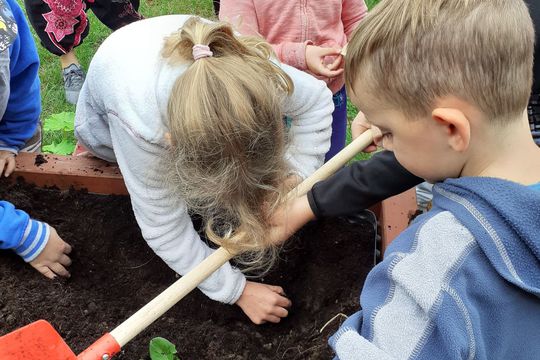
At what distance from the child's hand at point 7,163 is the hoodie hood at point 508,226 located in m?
1.55

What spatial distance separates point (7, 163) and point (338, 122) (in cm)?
121

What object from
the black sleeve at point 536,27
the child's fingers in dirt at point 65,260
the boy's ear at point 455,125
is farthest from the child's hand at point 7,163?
the black sleeve at point 536,27

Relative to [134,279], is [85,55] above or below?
below

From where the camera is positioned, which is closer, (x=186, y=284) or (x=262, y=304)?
(x=186, y=284)

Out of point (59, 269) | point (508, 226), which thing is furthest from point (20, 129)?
point (508, 226)

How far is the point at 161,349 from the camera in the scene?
4.90 ft

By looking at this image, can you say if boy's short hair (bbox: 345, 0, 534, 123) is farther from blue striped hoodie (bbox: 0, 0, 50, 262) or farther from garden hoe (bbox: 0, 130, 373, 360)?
blue striped hoodie (bbox: 0, 0, 50, 262)

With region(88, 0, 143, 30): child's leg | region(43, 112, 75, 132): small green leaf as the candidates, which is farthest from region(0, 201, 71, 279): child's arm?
region(88, 0, 143, 30): child's leg

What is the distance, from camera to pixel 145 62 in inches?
54.6

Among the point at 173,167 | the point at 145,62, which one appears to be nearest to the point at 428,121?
the point at 173,167

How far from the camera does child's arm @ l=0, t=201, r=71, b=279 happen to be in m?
1.60

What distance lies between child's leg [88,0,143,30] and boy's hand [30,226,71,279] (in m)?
1.74

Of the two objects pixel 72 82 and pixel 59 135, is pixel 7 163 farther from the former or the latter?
pixel 72 82

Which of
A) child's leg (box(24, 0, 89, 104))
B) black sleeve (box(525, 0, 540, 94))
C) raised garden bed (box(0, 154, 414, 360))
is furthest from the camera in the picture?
child's leg (box(24, 0, 89, 104))
